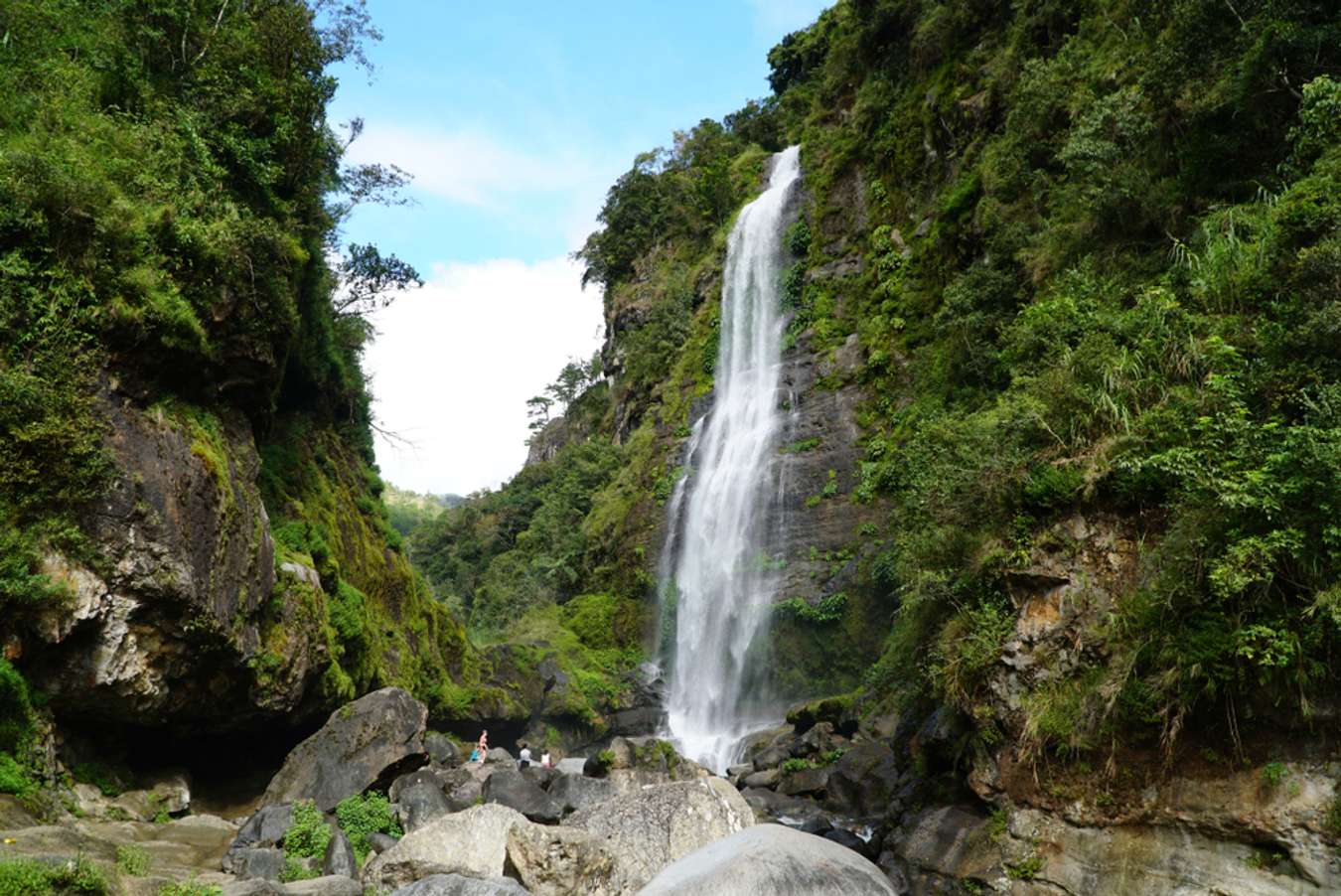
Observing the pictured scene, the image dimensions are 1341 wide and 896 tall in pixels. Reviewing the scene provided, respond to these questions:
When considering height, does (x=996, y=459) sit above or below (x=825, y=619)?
above

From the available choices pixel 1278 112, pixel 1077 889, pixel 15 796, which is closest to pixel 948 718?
pixel 1077 889

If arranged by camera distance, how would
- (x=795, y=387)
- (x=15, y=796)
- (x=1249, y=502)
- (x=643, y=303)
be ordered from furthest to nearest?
(x=643, y=303)
(x=795, y=387)
(x=15, y=796)
(x=1249, y=502)

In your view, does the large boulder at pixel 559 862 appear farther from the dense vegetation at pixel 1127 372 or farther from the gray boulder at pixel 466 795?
the gray boulder at pixel 466 795

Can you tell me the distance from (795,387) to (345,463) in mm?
14593

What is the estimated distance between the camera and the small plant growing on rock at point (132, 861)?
7348 mm

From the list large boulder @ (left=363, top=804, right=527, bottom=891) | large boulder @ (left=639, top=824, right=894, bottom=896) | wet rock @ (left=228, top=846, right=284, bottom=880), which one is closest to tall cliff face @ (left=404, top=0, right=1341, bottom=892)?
large boulder @ (left=639, top=824, right=894, bottom=896)

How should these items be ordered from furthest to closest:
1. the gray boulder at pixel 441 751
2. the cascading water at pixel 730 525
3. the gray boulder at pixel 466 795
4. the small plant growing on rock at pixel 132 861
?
the cascading water at pixel 730 525, the gray boulder at pixel 441 751, the gray boulder at pixel 466 795, the small plant growing on rock at pixel 132 861

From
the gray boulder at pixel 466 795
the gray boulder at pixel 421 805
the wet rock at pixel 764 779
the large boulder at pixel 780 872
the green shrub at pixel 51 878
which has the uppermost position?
the large boulder at pixel 780 872

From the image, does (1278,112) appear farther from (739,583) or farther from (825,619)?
(739,583)

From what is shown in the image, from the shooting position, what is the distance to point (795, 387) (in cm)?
2753

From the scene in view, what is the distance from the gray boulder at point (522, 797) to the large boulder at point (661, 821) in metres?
3.44

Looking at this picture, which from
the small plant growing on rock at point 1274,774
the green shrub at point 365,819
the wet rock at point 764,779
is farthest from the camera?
the wet rock at point 764,779

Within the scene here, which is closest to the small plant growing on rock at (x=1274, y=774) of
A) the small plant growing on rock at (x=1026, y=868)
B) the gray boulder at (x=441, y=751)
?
the small plant growing on rock at (x=1026, y=868)

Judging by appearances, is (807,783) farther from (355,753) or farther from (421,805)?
(355,753)
